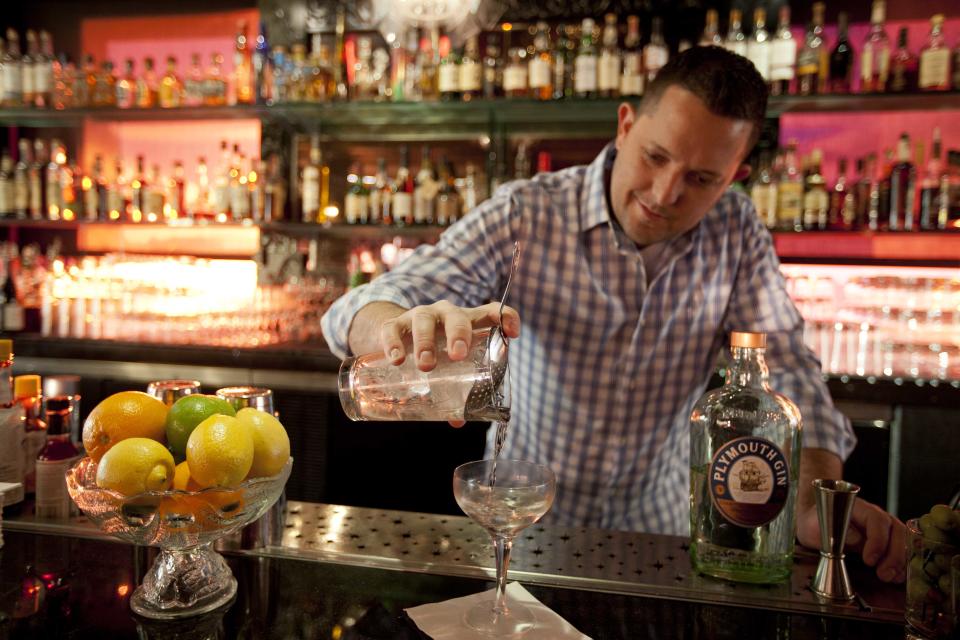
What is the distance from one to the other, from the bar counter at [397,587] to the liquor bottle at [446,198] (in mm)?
2162

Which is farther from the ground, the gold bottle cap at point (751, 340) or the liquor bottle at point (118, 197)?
the liquor bottle at point (118, 197)

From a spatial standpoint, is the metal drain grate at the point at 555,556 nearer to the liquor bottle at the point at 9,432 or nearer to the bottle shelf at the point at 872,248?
the liquor bottle at the point at 9,432

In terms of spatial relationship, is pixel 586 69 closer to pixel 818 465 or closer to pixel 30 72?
pixel 818 465

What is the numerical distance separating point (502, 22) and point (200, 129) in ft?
5.20

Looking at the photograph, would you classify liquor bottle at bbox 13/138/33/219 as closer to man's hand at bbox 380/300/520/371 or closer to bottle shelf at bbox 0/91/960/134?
bottle shelf at bbox 0/91/960/134

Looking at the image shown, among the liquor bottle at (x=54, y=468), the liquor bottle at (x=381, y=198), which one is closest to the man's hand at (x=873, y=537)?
the liquor bottle at (x=54, y=468)

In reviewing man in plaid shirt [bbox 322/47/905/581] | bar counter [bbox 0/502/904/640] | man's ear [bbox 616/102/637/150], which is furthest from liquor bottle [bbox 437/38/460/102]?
bar counter [bbox 0/502/904/640]

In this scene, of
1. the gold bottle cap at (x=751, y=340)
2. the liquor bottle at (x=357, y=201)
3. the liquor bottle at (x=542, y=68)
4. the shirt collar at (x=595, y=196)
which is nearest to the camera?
the gold bottle cap at (x=751, y=340)

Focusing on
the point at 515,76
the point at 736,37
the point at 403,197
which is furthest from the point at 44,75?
the point at 736,37

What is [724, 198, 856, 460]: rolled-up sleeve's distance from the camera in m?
1.40

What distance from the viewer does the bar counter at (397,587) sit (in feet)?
2.96

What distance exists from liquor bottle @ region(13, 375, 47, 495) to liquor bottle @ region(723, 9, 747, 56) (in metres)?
2.59

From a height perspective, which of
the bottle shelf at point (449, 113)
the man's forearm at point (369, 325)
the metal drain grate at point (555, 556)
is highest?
the bottle shelf at point (449, 113)

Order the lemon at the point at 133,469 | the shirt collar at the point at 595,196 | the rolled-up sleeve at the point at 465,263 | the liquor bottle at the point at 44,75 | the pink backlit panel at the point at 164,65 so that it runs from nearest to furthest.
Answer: the lemon at the point at 133,469, the rolled-up sleeve at the point at 465,263, the shirt collar at the point at 595,196, the liquor bottle at the point at 44,75, the pink backlit panel at the point at 164,65
